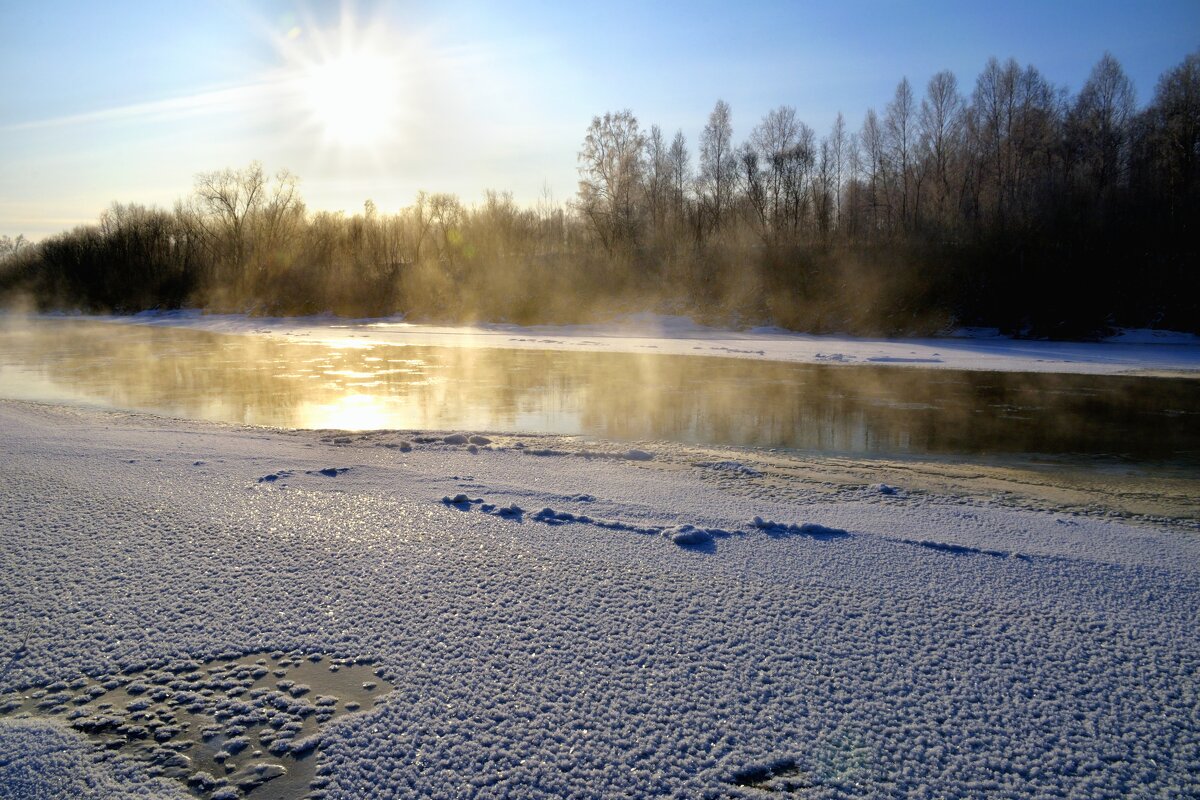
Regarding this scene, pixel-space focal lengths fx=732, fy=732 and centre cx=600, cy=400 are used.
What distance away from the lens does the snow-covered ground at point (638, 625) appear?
2.52 meters

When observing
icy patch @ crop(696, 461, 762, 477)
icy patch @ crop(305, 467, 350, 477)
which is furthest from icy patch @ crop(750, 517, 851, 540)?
icy patch @ crop(305, 467, 350, 477)

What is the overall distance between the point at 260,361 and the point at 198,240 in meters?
42.6

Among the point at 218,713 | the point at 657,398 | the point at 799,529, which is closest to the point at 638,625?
the point at 218,713

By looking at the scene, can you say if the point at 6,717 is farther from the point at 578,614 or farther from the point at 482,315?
the point at 482,315

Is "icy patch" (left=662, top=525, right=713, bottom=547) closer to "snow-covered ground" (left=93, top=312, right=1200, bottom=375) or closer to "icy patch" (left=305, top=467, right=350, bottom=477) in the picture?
"icy patch" (left=305, top=467, right=350, bottom=477)

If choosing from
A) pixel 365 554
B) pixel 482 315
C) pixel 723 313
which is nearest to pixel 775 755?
pixel 365 554

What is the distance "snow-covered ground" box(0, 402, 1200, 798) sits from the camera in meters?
2.52

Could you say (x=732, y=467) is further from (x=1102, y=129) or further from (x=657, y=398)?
(x=1102, y=129)

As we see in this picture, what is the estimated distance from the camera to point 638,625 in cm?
345

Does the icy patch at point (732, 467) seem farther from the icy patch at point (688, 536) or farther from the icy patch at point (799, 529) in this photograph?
the icy patch at point (688, 536)

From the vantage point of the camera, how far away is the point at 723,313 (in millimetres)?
33781

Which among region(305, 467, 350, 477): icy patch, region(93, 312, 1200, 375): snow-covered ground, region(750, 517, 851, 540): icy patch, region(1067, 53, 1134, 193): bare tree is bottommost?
region(750, 517, 851, 540): icy patch

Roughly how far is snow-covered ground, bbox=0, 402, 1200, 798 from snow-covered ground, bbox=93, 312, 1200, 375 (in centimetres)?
1470

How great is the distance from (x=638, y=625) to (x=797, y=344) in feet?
72.8
